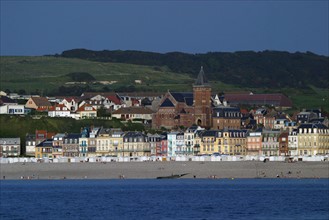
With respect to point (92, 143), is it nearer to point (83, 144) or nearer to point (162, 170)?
point (83, 144)

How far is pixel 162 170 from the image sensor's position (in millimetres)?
101875

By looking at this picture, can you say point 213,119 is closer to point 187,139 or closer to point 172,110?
point 172,110

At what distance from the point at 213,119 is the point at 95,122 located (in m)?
11.6

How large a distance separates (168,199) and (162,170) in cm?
2732

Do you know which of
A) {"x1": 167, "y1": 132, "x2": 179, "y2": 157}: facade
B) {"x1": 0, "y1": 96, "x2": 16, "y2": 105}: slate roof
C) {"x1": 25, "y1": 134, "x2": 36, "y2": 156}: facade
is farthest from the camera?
{"x1": 0, "y1": 96, "x2": 16, "y2": 105}: slate roof

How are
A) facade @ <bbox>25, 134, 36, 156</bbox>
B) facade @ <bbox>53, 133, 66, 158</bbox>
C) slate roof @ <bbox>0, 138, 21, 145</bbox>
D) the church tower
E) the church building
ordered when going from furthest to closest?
the church building, the church tower, slate roof @ <bbox>0, 138, 21, 145</bbox>, facade @ <bbox>25, 134, 36, 156</bbox>, facade @ <bbox>53, 133, 66, 158</bbox>

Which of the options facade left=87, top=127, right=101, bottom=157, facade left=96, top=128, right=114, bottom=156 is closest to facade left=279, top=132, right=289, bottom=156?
facade left=96, top=128, right=114, bottom=156

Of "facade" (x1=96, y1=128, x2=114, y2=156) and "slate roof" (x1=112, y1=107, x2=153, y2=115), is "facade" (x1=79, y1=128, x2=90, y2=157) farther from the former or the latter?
"slate roof" (x1=112, y1=107, x2=153, y2=115)

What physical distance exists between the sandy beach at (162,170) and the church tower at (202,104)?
3094 cm

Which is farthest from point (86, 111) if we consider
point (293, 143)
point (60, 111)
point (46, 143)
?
point (293, 143)

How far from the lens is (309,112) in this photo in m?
139

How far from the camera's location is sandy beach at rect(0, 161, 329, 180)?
3866 inches

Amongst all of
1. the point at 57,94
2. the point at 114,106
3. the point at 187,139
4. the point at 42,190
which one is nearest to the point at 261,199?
the point at 42,190

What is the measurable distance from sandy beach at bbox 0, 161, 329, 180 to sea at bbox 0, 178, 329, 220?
8.06 feet
